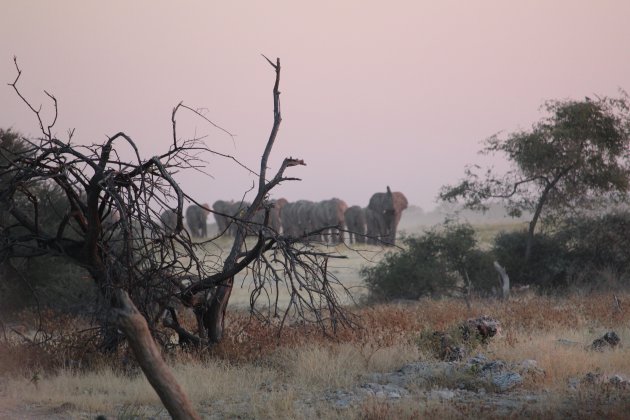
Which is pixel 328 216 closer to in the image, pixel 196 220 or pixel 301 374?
pixel 196 220

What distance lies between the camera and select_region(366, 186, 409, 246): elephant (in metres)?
49.0

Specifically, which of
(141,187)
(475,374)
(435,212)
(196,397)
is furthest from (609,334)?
(435,212)

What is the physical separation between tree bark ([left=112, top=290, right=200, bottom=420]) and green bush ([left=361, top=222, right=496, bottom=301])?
17.3 metres

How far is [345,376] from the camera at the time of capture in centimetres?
1003

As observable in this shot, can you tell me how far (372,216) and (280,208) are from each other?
12715mm

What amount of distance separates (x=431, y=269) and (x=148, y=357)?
698 inches

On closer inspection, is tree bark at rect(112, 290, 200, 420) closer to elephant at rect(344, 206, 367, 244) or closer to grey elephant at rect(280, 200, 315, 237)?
elephant at rect(344, 206, 367, 244)

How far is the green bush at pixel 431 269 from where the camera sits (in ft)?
76.0

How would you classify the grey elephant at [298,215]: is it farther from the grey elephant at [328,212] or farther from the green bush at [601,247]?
the green bush at [601,247]

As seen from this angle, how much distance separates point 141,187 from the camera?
29.3ft

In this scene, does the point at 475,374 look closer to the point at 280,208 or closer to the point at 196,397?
the point at 196,397

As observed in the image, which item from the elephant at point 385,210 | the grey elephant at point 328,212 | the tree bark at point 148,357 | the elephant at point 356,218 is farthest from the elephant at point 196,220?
the tree bark at point 148,357

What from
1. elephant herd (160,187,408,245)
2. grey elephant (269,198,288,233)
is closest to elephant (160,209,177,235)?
elephant herd (160,187,408,245)

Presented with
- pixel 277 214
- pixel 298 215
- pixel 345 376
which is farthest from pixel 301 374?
pixel 298 215
